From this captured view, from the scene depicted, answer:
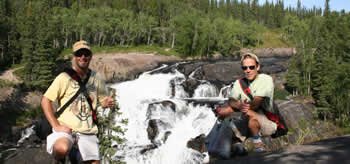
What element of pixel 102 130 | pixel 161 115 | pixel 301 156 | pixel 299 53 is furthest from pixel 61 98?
pixel 299 53

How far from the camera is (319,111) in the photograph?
83.3 feet

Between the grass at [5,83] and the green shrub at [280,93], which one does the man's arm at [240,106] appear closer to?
the green shrub at [280,93]

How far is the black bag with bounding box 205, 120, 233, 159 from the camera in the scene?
424cm

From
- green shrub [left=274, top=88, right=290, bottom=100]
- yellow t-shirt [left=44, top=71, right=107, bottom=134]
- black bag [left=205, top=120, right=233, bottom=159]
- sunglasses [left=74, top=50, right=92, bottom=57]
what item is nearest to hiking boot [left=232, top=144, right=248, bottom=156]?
black bag [left=205, top=120, right=233, bottom=159]

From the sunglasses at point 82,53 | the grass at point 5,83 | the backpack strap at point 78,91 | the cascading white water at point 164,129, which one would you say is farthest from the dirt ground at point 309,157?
the grass at point 5,83

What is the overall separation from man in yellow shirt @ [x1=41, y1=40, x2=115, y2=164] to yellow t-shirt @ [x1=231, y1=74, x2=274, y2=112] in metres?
2.10

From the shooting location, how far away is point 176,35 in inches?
2405

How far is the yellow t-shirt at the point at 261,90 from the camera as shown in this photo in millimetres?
3951

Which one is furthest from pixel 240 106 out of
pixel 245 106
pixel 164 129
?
pixel 164 129

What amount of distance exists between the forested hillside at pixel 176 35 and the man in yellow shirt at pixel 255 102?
7.71 m

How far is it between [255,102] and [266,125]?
44cm

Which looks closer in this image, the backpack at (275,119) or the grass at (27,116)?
the backpack at (275,119)

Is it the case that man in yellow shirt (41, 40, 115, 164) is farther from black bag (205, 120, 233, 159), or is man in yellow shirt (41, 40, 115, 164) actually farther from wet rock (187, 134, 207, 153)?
wet rock (187, 134, 207, 153)

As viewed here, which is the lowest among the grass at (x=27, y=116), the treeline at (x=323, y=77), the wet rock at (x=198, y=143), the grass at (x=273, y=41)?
the wet rock at (x=198, y=143)
